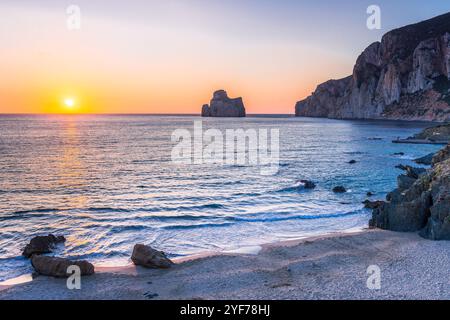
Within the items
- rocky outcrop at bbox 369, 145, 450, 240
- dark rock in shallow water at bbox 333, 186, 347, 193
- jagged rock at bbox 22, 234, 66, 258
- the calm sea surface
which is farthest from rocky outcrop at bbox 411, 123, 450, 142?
jagged rock at bbox 22, 234, 66, 258

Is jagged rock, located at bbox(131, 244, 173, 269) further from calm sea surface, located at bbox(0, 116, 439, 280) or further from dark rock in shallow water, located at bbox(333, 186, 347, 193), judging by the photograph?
dark rock in shallow water, located at bbox(333, 186, 347, 193)

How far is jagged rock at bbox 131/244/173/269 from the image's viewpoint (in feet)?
47.8

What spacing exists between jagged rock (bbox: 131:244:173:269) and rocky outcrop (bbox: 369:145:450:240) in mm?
11283

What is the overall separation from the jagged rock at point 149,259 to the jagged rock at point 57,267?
1793 mm

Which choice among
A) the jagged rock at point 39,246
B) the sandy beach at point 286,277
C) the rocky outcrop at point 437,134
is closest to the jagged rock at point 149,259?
the sandy beach at point 286,277

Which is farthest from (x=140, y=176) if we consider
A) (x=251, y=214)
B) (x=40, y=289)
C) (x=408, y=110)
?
(x=408, y=110)

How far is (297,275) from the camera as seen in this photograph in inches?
513

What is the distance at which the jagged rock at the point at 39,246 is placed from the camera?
16516mm

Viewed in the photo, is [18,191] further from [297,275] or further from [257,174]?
[297,275]

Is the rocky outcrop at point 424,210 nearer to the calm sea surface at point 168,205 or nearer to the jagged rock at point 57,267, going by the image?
the calm sea surface at point 168,205

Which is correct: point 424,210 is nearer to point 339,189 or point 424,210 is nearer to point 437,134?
point 339,189

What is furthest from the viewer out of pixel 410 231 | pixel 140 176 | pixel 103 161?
pixel 103 161

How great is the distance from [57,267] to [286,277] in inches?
323
